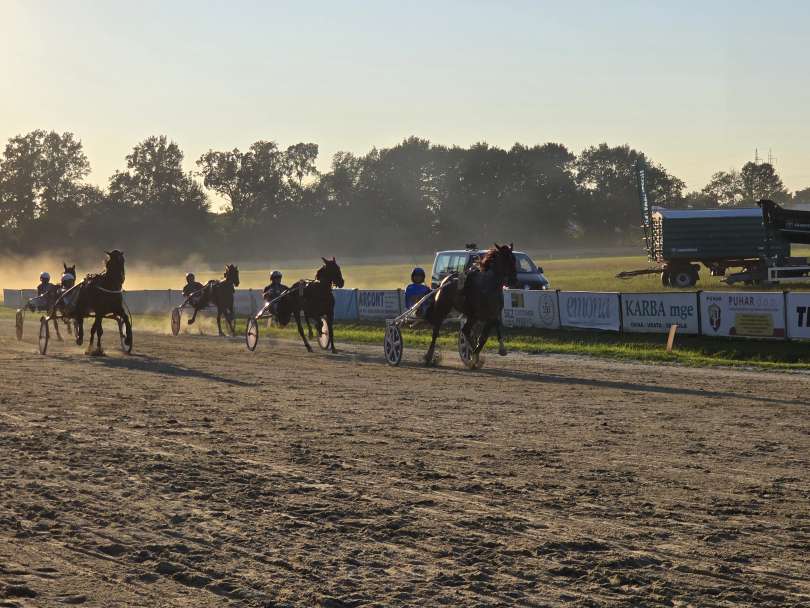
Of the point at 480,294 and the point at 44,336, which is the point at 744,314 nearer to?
the point at 480,294

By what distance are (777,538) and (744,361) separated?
14.7m

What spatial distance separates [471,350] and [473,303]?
132 centimetres

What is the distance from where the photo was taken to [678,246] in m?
44.9

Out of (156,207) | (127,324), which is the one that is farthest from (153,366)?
(156,207)

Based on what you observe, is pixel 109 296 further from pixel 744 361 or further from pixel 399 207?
pixel 399 207

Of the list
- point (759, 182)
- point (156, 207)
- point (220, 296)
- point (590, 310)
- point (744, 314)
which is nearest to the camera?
point (744, 314)

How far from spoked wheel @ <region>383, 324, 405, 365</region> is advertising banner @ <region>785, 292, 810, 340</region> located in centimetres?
753

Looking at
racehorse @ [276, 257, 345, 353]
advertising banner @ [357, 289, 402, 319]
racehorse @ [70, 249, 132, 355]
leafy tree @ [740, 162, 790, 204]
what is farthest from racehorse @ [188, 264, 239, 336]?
leafy tree @ [740, 162, 790, 204]

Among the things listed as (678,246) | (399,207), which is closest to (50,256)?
(399,207)

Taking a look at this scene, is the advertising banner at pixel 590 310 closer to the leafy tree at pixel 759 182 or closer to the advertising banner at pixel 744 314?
the advertising banner at pixel 744 314

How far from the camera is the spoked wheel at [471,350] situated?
19.2m

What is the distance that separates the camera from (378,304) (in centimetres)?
3281

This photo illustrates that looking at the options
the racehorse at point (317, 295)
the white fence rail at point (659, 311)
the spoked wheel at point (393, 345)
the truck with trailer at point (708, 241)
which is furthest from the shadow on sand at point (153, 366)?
the truck with trailer at point (708, 241)

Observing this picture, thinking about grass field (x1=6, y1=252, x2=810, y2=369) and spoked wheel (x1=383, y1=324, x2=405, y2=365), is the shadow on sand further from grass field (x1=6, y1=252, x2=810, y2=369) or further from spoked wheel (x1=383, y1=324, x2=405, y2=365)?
grass field (x1=6, y1=252, x2=810, y2=369)
